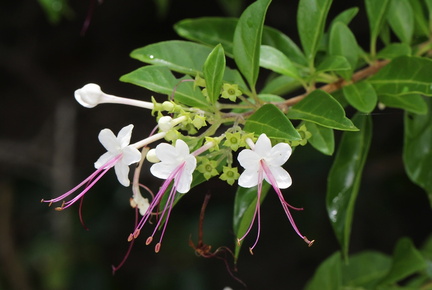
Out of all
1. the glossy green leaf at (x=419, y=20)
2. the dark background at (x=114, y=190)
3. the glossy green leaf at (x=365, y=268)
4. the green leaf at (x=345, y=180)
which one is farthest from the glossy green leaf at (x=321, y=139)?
the dark background at (x=114, y=190)

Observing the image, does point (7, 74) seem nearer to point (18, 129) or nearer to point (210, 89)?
point (18, 129)

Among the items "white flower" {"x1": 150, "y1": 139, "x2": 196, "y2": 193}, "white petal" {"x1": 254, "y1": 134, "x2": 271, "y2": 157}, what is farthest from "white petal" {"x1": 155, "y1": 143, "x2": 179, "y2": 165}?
"white petal" {"x1": 254, "y1": 134, "x2": 271, "y2": 157}

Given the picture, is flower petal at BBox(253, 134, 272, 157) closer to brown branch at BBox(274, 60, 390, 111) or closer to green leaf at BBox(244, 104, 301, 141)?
green leaf at BBox(244, 104, 301, 141)

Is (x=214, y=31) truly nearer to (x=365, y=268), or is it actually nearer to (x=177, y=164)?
(x=177, y=164)

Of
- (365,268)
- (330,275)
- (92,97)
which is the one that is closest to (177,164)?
(92,97)

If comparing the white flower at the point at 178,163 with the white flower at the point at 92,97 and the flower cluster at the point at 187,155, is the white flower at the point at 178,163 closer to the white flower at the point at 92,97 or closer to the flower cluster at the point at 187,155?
the flower cluster at the point at 187,155

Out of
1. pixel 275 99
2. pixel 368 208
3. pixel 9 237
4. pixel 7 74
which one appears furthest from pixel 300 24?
pixel 7 74
